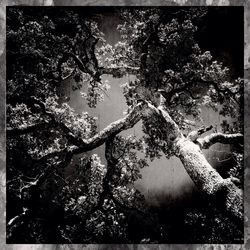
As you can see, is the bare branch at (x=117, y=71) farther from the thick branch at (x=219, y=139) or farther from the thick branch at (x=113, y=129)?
the thick branch at (x=219, y=139)

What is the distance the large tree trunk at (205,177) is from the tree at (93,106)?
0.01 metres

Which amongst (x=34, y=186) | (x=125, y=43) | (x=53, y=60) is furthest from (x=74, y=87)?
(x=34, y=186)

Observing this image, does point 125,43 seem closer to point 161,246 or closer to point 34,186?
point 34,186

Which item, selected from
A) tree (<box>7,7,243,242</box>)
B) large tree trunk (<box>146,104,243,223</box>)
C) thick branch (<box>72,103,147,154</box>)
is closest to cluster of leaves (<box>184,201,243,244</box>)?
large tree trunk (<box>146,104,243,223</box>)

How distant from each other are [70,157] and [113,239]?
51cm

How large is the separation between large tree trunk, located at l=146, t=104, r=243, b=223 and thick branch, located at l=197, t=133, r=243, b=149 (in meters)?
0.05

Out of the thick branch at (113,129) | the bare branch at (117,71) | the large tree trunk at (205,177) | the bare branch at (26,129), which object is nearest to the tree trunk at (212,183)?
the large tree trunk at (205,177)

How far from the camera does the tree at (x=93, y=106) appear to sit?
9.08 ft

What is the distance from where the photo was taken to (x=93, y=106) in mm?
2771

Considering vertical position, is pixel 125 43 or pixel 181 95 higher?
pixel 125 43

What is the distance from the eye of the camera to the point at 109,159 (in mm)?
2785

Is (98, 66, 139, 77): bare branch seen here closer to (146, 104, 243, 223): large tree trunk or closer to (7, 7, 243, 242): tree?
(7, 7, 243, 242): tree

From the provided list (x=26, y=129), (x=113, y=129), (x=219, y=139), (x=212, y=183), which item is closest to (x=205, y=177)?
(x=212, y=183)

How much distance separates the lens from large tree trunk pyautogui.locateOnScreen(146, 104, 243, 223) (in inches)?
107
